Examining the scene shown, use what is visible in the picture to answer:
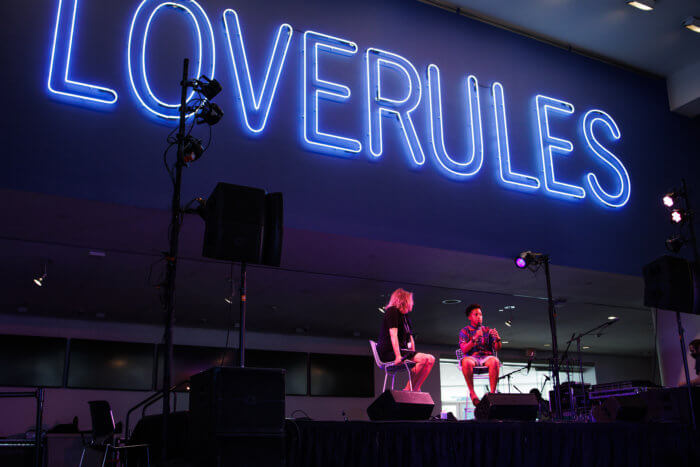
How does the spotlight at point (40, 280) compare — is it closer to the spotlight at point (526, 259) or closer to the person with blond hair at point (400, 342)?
the person with blond hair at point (400, 342)

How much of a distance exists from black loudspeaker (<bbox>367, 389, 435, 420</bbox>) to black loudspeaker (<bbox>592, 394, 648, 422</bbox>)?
2.13 metres

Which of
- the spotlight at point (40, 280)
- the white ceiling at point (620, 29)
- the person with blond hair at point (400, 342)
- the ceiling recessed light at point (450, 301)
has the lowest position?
the person with blond hair at point (400, 342)

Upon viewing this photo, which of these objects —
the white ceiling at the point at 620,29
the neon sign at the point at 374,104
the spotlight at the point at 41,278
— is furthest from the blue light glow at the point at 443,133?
the spotlight at the point at 41,278

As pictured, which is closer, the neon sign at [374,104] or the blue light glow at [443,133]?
the neon sign at [374,104]

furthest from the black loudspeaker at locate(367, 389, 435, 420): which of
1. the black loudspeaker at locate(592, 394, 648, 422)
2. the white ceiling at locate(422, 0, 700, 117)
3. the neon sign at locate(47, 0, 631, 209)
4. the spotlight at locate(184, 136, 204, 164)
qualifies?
the white ceiling at locate(422, 0, 700, 117)

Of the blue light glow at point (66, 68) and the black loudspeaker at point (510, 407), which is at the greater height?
the blue light glow at point (66, 68)

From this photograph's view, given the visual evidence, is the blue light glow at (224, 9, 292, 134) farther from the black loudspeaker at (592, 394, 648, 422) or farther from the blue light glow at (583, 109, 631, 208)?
the black loudspeaker at (592, 394, 648, 422)

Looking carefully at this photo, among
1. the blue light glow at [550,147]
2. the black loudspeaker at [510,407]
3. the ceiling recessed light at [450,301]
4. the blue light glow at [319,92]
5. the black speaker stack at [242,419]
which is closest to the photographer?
the black speaker stack at [242,419]

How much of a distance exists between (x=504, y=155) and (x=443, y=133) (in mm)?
941

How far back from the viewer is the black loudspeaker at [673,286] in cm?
617

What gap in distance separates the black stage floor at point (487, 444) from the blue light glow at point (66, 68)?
12.1ft

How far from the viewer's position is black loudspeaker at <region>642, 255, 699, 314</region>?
6172 mm

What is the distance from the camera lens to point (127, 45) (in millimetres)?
6305

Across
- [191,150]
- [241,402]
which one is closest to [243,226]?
[191,150]
